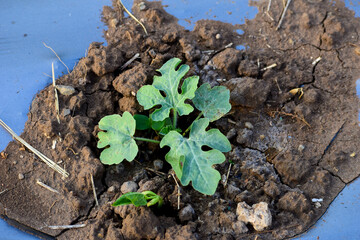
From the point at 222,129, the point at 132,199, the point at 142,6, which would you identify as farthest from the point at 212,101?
the point at 142,6

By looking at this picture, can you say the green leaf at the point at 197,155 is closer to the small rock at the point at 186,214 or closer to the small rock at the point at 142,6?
the small rock at the point at 186,214

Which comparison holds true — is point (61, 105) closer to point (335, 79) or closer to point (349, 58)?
point (335, 79)

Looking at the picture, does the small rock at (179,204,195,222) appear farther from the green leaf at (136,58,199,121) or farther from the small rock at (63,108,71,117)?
the small rock at (63,108,71,117)

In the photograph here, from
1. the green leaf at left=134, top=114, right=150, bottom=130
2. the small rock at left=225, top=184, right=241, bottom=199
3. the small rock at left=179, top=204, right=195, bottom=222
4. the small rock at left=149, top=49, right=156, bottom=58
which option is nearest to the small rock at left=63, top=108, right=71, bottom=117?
the green leaf at left=134, top=114, right=150, bottom=130

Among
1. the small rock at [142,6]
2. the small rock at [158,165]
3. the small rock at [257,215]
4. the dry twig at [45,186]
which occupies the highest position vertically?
the small rock at [142,6]

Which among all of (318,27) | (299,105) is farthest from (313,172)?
(318,27)

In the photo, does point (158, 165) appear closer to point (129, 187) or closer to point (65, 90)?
point (129, 187)

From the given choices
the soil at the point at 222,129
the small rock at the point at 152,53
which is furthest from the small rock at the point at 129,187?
the small rock at the point at 152,53
